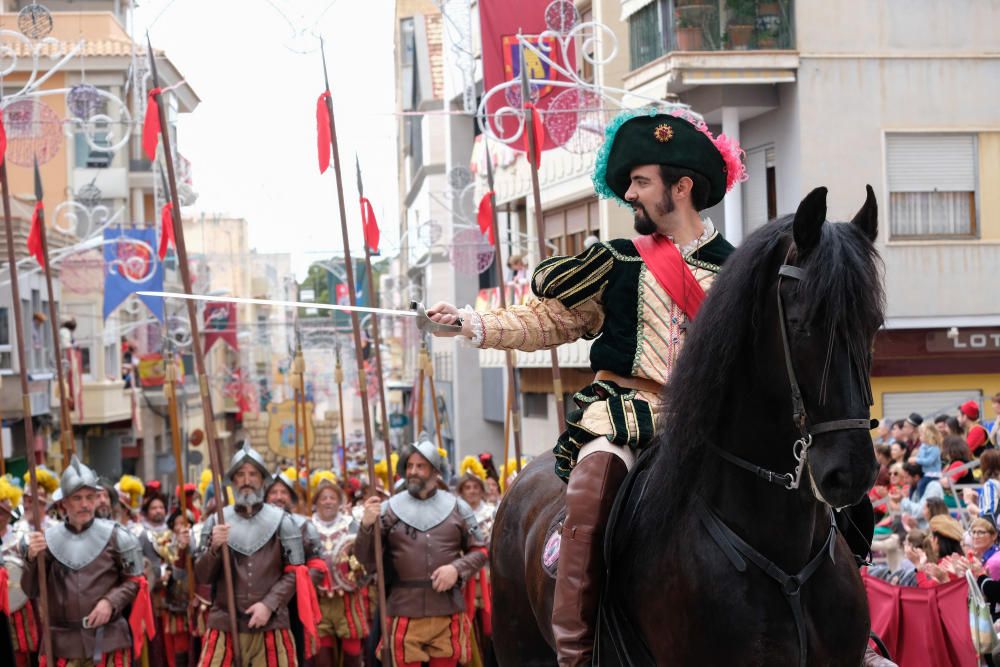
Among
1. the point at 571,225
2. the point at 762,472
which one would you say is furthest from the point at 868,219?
the point at 571,225

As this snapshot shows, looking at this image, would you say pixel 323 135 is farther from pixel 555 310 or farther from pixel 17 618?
pixel 555 310

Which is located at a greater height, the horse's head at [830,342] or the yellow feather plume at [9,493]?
the horse's head at [830,342]

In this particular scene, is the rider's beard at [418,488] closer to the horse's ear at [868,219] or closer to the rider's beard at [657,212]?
the rider's beard at [657,212]

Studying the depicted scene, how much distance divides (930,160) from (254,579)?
38.4 feet

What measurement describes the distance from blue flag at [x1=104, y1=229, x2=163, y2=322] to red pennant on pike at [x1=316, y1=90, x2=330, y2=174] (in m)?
11.3

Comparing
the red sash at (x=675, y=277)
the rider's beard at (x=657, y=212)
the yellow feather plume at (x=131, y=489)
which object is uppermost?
the rider's beard at (x=657, y=212)

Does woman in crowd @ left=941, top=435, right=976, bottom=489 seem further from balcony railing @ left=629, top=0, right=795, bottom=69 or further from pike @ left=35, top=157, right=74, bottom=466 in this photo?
balcony railing @ left=629, top=0, right=795, bottom=69

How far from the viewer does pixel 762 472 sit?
15.0 feet

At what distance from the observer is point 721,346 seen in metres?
4.51

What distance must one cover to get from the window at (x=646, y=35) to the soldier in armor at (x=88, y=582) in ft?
36.0

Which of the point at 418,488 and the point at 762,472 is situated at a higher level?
the point at 762,472

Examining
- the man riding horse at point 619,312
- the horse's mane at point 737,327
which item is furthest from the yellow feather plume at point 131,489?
the horse's mane at point 737,327

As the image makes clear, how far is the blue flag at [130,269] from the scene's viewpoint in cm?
2233

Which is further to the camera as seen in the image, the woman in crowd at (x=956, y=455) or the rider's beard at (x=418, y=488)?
the woman in crowd at (x=956, y=455)
